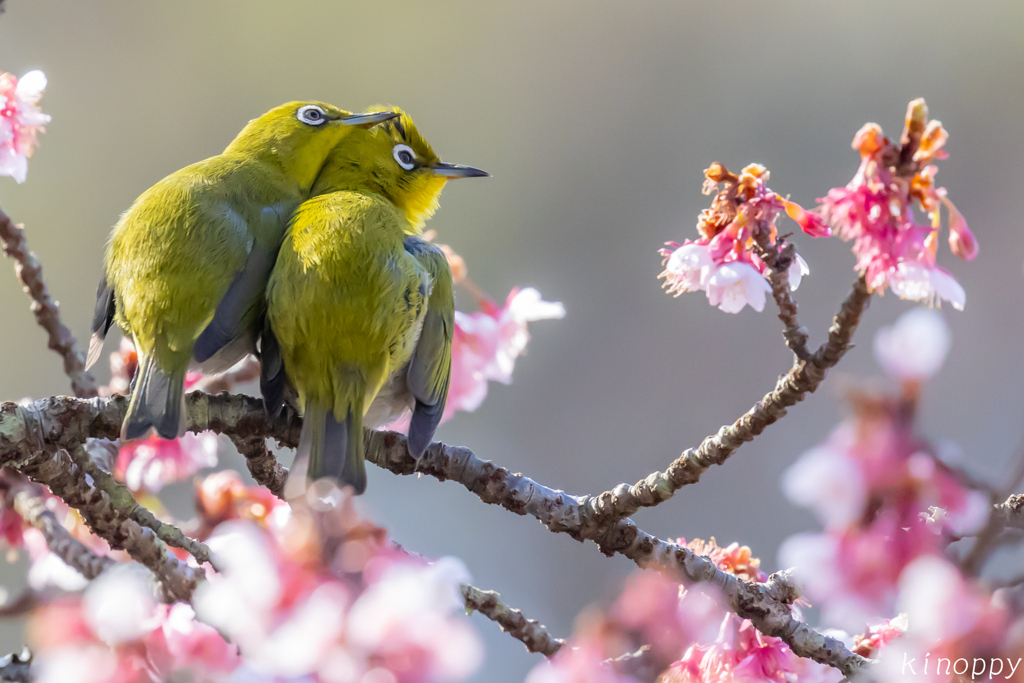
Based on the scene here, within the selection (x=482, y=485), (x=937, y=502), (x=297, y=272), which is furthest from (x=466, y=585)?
(x=937, y=502)

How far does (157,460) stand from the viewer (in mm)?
1229

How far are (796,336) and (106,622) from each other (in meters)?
0.55

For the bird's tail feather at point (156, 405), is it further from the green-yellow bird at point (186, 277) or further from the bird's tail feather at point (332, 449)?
the bird's tail feather at point (332, 449)

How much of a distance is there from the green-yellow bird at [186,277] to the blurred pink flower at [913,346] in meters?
0.63

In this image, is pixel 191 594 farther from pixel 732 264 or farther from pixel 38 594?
pixel 732 264

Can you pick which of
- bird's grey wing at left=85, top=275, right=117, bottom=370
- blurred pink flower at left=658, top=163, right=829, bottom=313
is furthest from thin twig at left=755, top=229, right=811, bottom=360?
bird's grey wing at left=85, top=275, right=117, bottom=370

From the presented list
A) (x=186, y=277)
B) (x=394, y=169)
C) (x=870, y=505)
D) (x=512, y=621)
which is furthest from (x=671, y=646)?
(x=394, y=169)

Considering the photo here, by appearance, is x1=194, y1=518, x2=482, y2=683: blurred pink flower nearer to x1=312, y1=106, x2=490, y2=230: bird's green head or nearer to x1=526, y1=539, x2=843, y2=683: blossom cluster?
x1=526, y1=539, x2=843, y2=683: blossom cluster

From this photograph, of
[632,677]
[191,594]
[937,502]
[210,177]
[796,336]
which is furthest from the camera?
[210,177]

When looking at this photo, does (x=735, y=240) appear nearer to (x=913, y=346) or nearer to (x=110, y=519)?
(x=913, y=346)

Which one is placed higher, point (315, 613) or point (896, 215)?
point (896, 215)

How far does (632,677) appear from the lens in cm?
60

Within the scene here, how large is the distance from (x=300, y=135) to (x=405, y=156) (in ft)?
0.51

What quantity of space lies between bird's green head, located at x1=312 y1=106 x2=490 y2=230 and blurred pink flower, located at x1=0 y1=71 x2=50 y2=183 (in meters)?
0.36
